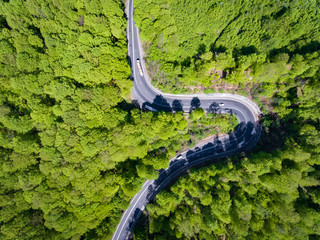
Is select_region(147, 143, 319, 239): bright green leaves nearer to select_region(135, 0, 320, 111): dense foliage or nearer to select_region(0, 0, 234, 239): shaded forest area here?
select_region(0, 0, 234, 239): shaded forest area

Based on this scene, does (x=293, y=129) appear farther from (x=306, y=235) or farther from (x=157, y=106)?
(x=157, y=106)

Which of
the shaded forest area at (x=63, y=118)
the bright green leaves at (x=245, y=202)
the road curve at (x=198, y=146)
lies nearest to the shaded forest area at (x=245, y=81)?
the bright green leaves at (x=245, y=202)

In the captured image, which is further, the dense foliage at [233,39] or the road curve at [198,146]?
the road curve at [198,146]

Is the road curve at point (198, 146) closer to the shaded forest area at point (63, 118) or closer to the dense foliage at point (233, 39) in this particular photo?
the dense foliage at point (233, 39)

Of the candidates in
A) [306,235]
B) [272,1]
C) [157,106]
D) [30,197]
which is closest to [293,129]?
[306,235]

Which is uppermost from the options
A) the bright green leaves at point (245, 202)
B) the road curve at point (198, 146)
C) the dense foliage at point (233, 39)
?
the dense foliage at point (233, 39)

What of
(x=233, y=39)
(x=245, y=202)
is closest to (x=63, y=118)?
(x=233, y=39)

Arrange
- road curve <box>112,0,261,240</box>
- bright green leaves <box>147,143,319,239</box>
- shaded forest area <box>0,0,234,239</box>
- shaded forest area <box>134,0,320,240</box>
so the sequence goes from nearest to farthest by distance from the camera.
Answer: shaded forest area <box>0,0,234,239</box>, bright green leaves <box>147,143,319,239</box>, shaded forest area <box>134,0,320,240</box>, road curve <box>112,0,261,240</box>

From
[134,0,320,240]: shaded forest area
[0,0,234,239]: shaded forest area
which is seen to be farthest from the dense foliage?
[0,0,234,239]: shaded forest area

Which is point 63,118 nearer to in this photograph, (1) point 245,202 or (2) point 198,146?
(2) point 198,146
